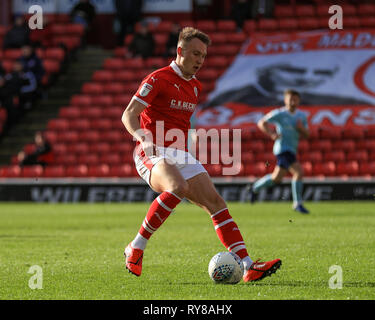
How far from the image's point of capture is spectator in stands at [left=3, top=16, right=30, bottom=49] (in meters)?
21.9

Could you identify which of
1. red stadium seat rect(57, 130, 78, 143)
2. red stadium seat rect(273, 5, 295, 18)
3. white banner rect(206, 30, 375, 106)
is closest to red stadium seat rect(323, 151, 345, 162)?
white banner rect(206, 30, 375, 106)

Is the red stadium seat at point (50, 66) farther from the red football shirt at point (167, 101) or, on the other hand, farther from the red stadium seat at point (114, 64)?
the red football shirt at point (167, 101)

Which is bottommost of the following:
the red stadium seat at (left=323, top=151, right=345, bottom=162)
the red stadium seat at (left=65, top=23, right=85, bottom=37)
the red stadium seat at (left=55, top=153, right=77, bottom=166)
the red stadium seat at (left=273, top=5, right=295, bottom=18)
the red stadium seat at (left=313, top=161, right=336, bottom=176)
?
the red stadium seat at (left=55, top=153, right=77, bottom=166)

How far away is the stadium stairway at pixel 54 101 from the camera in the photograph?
20766 mm

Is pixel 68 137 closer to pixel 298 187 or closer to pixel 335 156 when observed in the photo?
pixel 335 156

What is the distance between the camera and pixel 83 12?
24.0 m

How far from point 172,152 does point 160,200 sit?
438mm

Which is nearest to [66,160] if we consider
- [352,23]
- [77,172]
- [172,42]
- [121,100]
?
[77,172]

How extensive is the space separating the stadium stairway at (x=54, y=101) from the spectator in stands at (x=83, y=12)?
37.7 inches

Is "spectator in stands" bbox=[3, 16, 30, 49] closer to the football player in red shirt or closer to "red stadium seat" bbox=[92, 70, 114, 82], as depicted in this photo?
"red stadium seat" bbox=[92, 70, 114, 82]

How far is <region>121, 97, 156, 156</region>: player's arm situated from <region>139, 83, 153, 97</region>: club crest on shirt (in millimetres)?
77

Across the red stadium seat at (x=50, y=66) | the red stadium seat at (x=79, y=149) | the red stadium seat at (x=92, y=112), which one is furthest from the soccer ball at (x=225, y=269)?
the red stadium seat at (x=50, y=66)
